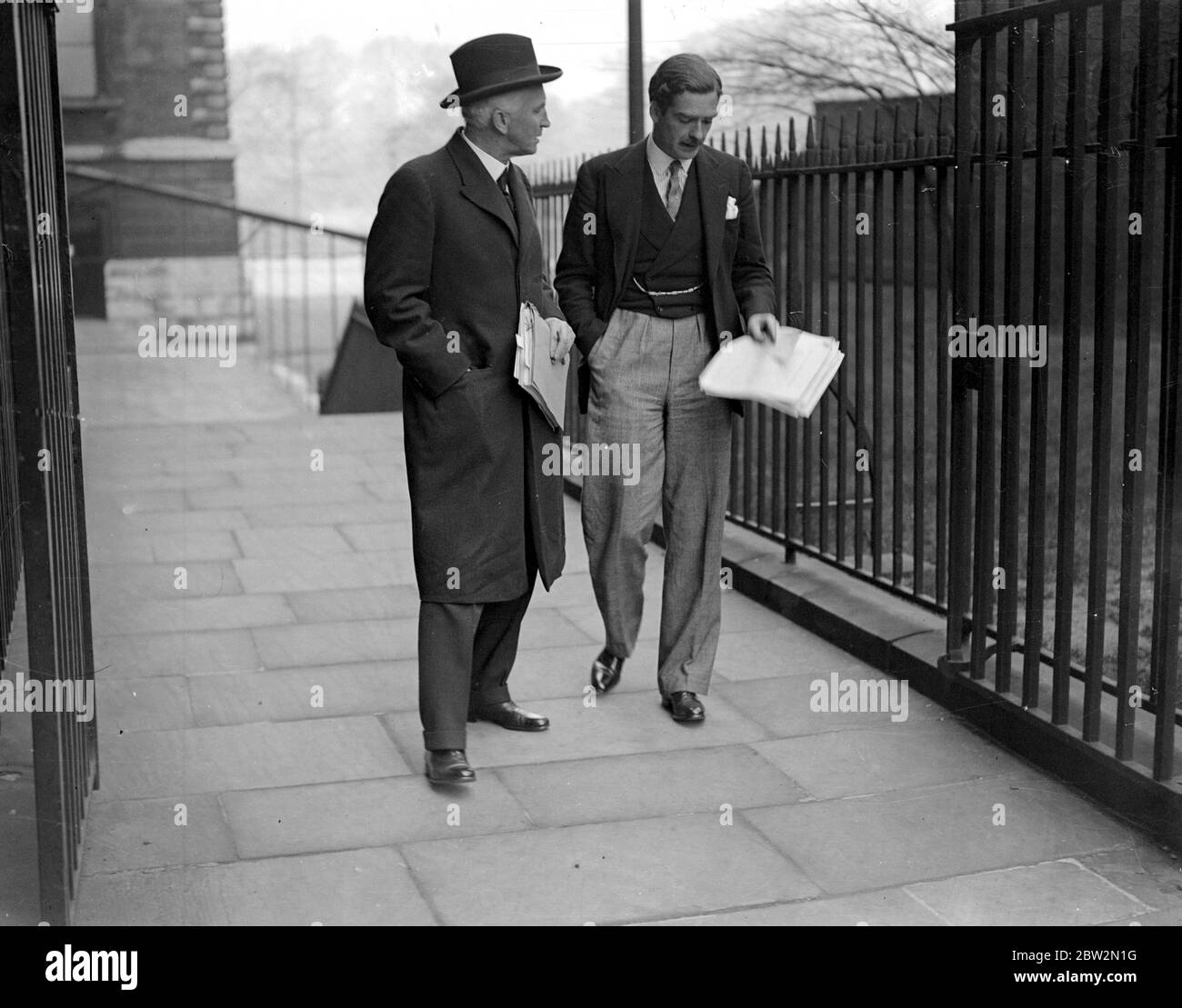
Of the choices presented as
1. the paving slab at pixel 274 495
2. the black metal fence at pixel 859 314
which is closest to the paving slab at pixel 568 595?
the black metal fence at pixel 859 314

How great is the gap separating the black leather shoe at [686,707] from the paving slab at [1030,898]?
52.4 inches

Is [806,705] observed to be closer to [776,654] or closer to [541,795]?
[776,654]

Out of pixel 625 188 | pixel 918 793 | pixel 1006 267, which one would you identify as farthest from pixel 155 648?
pixel 1006 267

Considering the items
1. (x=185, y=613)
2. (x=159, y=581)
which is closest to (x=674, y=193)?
(x=185, y=613)

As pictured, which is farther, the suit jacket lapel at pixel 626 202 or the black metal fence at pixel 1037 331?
the suit jacket lapel at pixel 626 202

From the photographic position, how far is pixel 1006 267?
180 inches

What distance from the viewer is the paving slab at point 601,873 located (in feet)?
11.8

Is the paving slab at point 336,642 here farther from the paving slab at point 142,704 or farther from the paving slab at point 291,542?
the paving slab at point 291,542

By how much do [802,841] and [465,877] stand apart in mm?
879

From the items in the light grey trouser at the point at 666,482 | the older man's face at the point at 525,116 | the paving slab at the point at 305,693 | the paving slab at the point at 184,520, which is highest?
the older man's face at the point at 525,116

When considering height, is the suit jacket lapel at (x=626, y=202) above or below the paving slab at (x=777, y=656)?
above

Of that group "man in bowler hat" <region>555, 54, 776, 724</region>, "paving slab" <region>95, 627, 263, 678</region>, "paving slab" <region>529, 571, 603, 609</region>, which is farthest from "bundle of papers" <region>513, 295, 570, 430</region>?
"paving slab" <region>529, 571, 603, 609</region>

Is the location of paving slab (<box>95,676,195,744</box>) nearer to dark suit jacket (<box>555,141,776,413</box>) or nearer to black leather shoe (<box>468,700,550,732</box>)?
black leather shoe (<box>468,700,550,732</box>)

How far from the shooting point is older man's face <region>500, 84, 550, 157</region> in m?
4.25
